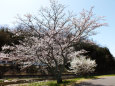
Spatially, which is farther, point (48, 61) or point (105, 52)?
point (105, 52)

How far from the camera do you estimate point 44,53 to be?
35.7ft

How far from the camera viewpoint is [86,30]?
10539 millimetres

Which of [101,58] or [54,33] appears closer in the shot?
[54,33]

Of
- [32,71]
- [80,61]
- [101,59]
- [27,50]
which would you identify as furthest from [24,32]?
[101,59]

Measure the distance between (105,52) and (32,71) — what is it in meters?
27.6

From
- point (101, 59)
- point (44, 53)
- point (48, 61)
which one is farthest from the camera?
point (101, 59)

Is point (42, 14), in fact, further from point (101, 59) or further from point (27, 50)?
point (101, 59)

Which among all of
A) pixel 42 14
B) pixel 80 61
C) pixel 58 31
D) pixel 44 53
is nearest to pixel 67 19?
pixel 58 31

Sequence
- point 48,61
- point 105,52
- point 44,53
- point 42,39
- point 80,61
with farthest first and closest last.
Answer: point 105,52 → point 80,61 → point 48,61 → point 44,53 → point 42,39

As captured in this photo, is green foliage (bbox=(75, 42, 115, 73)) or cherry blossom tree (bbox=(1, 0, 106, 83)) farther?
green foliage (bbox=(75, 42, 115, 73))

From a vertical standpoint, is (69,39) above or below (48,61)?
above

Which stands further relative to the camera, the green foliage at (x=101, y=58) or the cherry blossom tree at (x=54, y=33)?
the green foliage at (x=101, y=58)

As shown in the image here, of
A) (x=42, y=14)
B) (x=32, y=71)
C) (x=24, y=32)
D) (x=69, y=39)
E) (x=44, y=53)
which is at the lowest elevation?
(x=32, y=71)

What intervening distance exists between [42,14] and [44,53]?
12.2 feet
